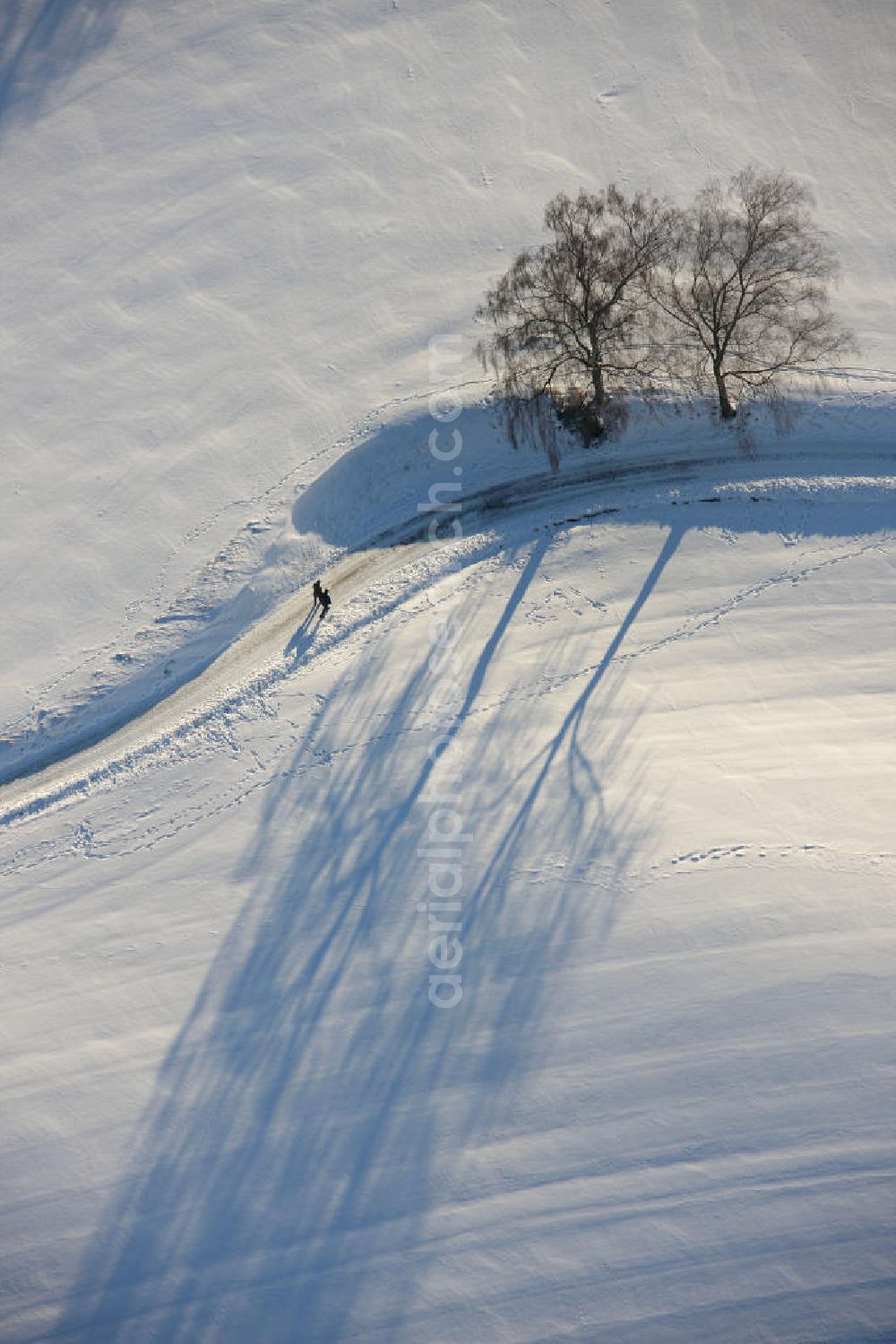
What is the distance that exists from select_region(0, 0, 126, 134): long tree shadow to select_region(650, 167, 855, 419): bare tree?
945 inches

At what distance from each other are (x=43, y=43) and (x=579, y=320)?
25.6 m

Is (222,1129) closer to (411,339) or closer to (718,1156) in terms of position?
(718,1156)

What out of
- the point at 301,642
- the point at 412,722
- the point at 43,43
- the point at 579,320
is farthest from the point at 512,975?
the point at 43,43

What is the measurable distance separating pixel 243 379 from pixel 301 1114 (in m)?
22.6

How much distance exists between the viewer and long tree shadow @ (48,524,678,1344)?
72.8 feet

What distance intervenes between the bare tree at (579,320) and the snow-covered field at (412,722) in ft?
4.56

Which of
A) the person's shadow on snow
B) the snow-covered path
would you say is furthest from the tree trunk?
the person's shadow on snow

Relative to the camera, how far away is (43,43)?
35.6 meters

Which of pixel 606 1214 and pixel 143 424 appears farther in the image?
pixel 143 424

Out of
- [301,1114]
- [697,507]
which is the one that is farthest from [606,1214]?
[697,507]

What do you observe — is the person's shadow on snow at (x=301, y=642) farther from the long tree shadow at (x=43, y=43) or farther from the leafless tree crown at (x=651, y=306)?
the long tree shadow at (x=43, y=43)

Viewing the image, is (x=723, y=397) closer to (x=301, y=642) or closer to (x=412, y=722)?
(x=412, y=722)

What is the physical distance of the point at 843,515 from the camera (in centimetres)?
2819

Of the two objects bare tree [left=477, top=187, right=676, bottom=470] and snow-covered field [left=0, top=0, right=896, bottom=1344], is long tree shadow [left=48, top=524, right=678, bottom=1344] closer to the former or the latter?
snow-covered field [left=0, top=0, right=896, bottom=1344]
